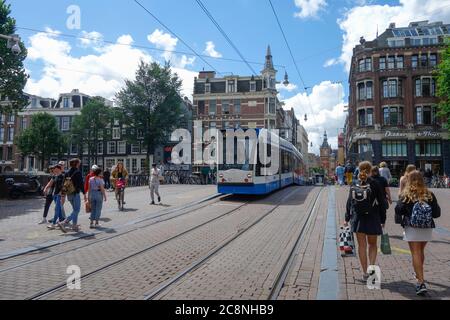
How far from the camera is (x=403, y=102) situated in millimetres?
46406

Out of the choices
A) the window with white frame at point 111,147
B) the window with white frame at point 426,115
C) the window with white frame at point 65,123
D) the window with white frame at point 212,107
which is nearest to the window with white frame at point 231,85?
the window with white frame at point 212,107

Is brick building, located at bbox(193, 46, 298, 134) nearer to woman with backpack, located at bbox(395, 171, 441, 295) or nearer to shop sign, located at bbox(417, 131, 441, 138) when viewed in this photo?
shop sign, located at bbox(417, 131, 441, 138)

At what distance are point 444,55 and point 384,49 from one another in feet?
40.6

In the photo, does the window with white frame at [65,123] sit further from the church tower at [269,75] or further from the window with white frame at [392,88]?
the window with white frame at [392,88]

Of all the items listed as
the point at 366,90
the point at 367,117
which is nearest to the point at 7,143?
the point at 367,117

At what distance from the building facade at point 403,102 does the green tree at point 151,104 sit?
2146 centimetres

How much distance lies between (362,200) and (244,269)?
2.16m

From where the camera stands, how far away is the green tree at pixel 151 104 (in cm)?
4244

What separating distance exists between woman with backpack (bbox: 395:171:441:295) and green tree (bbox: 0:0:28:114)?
25.5m

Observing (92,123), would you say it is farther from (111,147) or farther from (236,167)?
(236,167)
